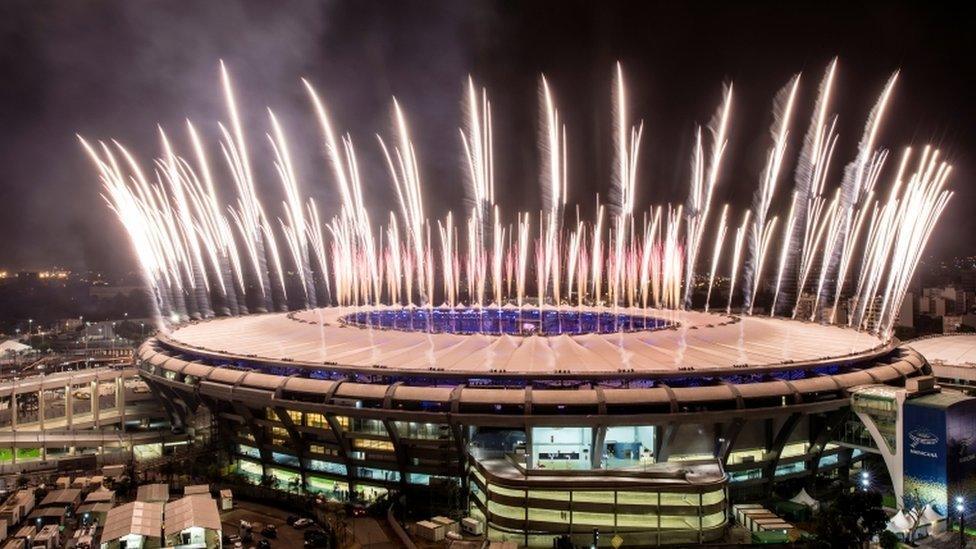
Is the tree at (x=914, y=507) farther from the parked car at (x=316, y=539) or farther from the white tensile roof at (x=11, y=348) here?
the white tensile roof at (x=11, y=348)

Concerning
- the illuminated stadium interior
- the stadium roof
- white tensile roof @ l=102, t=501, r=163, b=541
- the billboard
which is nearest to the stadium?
the billboard

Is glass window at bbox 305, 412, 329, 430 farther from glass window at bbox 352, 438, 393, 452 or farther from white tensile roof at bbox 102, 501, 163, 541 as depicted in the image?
A: white tensile roof at bbox 102, 501, 163, 541

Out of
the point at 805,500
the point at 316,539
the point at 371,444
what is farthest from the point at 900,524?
the point at 316,539

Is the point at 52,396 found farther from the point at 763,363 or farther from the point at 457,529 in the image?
the point at 763,363

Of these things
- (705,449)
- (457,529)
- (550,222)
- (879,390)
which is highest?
(550,222)

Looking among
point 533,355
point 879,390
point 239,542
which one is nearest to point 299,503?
point 239,542

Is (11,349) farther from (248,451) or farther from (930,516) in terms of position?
(930,516)

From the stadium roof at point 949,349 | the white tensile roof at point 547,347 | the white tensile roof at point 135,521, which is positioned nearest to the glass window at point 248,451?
the white tensile roof at point 547,347
